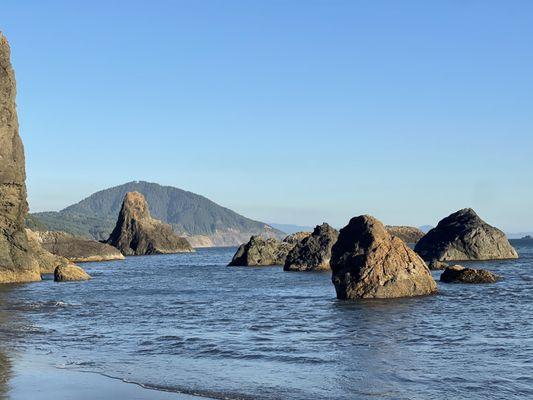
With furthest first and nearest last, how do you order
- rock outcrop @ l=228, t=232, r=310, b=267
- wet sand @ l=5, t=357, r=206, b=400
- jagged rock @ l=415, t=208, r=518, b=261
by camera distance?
rock outcrop @ l=228, t=232, r=310, b=267
jagged rock @ l=415, t=208, r=518, b=261
wet sand @ l=5, t=357, r=206, b=400

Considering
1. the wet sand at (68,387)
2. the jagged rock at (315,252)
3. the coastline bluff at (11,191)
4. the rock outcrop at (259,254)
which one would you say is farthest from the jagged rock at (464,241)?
the wet sand at (68,387)

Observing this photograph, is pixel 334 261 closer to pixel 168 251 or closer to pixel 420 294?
pixel 420 294

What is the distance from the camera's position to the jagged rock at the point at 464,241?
8706 centimetres

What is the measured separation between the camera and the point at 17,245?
62.2 meters

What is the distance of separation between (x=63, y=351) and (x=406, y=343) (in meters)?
11.5

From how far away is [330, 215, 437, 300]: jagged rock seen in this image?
1540 inches

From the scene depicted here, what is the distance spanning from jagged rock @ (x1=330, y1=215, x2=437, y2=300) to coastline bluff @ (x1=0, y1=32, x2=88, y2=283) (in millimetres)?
32178

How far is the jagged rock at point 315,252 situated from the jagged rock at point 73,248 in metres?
61.2

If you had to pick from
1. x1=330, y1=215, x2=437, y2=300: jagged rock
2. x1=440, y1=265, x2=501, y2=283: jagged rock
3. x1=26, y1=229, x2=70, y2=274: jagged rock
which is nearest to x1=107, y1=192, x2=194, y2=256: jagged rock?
x1=26, y1=229, x2=70, y2=274: jagged rock

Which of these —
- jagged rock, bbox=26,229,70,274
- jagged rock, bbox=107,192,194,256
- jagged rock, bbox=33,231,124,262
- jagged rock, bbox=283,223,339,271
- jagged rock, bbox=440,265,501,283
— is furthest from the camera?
jagged rock, bbox=107,192,194,256

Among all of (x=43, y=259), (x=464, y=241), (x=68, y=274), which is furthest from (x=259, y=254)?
(x=68, y=274)

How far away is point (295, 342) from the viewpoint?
81.7 feet

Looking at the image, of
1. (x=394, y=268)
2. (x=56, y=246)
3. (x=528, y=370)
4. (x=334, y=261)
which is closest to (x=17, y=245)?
(x=334, y=261)

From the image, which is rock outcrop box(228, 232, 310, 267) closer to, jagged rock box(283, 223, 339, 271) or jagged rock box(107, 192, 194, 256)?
jagged rock box(283, 223, 339, 271)
